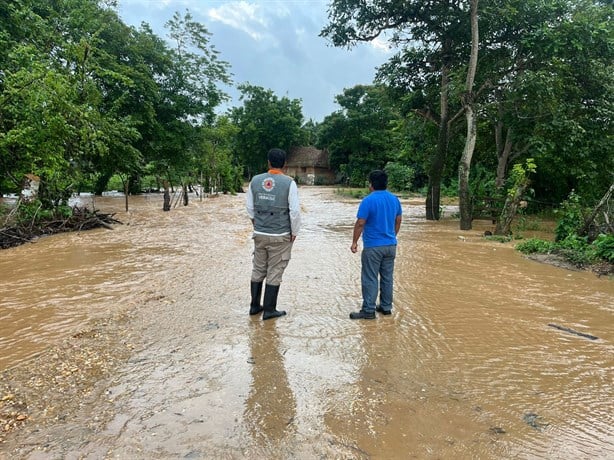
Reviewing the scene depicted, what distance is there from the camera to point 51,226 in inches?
471

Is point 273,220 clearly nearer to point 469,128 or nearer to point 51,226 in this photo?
point 51,226

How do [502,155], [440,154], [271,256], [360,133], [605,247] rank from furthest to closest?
[360,133]
[502,155]
[440,154]
[605,247]
[271,256]

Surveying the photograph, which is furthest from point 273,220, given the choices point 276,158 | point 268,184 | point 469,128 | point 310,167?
point 310,167

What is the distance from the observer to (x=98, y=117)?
1288 centimetres

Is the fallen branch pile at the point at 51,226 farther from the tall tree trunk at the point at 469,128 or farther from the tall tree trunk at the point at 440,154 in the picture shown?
the tall tree trunk at the point at 440,154

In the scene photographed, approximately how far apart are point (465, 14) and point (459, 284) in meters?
11.6

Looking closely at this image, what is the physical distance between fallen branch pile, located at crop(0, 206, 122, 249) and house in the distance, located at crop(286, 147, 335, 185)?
40711 millimetres

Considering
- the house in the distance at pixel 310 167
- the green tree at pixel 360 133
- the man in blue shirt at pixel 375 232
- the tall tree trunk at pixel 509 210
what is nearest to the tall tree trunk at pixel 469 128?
the tall tree trunk at pixel 509 210

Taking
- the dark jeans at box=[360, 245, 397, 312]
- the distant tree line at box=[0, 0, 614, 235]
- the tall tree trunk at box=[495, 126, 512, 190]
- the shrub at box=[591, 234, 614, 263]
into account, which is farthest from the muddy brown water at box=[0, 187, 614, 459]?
the tall tree trunk at box=[495, 126, 512, 190]

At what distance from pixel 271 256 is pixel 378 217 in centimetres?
137

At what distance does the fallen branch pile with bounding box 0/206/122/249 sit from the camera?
10.0 metres

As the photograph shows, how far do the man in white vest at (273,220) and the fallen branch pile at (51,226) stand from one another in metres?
8.23

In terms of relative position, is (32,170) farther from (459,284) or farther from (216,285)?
(459,284)

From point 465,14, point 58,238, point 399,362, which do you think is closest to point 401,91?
point 465,14
